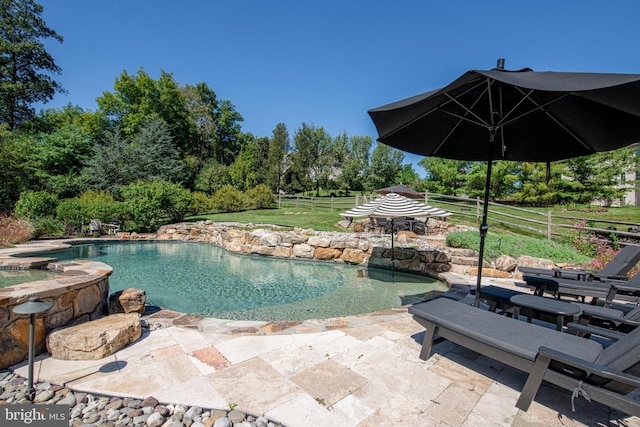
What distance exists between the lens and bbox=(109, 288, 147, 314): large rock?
369 centimetres

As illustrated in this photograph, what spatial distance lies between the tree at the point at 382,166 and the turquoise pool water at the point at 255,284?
2107 centimetres

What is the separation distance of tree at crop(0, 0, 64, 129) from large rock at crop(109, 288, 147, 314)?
24403 millimetres

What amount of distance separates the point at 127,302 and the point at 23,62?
2675 cm

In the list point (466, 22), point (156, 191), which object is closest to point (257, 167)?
point (156, 191)

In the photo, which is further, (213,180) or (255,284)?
(213,180)

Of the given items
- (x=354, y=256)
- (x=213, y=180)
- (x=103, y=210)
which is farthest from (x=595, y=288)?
(x=213, y=180)

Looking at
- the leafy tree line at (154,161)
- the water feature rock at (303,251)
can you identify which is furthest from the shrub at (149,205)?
the water feature rock at (303,251)

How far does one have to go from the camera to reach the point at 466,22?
7.54 meters

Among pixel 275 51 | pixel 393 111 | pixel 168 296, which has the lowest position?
pixel 168 296

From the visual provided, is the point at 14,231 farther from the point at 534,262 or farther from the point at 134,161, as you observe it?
the point at 534,262

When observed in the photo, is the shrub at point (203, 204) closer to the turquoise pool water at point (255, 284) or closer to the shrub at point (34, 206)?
the shrub at point (34, 206)

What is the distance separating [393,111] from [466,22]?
6984mm

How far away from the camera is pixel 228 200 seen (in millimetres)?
18312

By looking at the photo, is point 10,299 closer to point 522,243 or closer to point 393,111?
point 393,111
